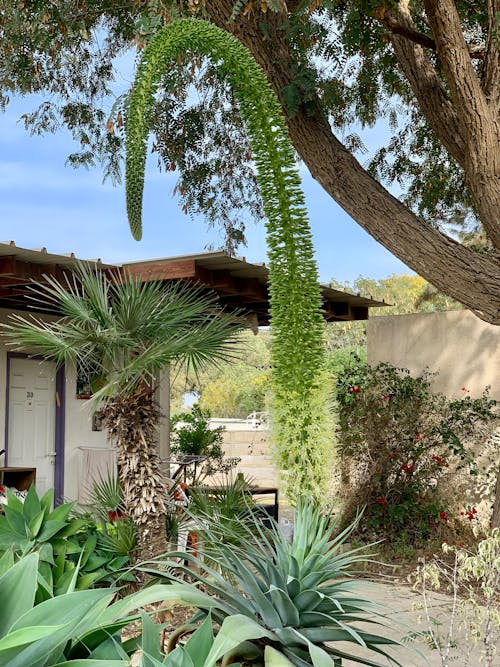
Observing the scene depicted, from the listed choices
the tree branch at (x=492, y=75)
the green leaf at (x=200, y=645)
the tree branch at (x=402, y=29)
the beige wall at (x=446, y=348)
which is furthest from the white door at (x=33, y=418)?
the green leaf at (x=200, y=645)

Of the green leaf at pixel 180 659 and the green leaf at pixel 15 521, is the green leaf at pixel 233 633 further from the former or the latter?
the green leaf at pixel 15 521

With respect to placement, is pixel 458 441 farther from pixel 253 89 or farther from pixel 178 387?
pixel 178 387

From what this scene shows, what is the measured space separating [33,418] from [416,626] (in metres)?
5.76

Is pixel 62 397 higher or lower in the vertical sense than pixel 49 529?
higher

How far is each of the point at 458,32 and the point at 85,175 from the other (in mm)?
5786

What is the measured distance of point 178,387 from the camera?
1480 inches

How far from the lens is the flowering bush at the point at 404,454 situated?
29.3 feet

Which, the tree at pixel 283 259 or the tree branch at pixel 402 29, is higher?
the tree branch at pixel 402 29

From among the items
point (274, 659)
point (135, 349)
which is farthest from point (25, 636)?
point (135, 349)

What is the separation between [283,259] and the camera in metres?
2.69

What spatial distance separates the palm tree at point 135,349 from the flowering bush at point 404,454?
12.8 feet

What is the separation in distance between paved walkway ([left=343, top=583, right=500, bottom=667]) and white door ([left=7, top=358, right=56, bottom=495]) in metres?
4.55

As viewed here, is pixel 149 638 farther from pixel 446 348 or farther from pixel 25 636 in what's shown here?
pixel 446 348

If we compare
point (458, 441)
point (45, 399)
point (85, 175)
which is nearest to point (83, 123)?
point (85, 175)
